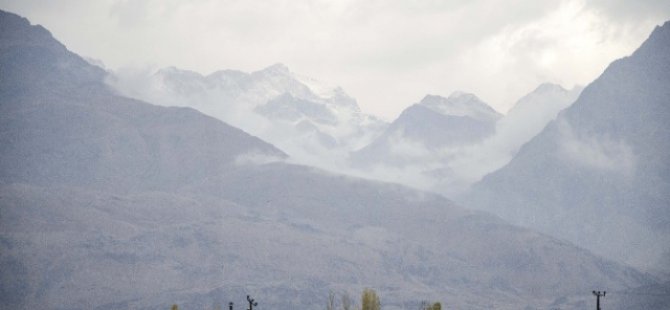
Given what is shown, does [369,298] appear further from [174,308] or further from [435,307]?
[174,308]

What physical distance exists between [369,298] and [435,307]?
42.2 ft

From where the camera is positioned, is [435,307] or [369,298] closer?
[435,307]

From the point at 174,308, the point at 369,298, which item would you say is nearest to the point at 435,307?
the point at 369,298

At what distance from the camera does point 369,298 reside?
14200 centimetres

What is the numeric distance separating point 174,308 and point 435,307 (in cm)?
3639

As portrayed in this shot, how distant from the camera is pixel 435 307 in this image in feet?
435

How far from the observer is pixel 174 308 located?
13638 centimetres
